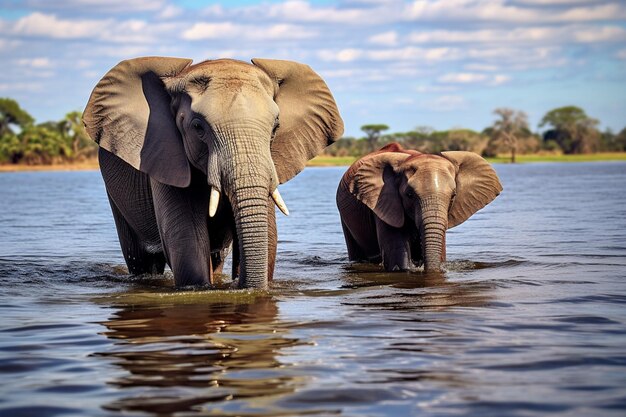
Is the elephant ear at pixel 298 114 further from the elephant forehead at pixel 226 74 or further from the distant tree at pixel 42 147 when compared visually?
the distant tree at pixel 42 147

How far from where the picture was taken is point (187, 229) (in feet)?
31.7

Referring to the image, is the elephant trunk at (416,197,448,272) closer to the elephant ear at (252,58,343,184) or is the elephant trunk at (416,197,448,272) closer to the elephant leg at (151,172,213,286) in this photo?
the elephant ear at (252,58,343,184)

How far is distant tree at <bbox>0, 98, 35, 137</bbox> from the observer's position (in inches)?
4043

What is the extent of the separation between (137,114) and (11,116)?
9740cm

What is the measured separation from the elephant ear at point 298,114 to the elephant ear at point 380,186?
2.35 meters

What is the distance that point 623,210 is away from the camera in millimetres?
23922

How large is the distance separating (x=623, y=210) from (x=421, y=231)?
513 inches

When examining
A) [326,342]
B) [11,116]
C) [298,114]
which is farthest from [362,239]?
[11,116]

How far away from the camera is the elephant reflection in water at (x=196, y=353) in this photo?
5777 mm

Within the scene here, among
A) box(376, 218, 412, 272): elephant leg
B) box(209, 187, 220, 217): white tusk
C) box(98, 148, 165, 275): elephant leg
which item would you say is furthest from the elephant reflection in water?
box(376, 218, 412, 272): elephant leg

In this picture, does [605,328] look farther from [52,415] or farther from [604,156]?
[604,156]

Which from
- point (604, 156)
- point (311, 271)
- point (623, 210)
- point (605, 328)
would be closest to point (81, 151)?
point (604, 156)

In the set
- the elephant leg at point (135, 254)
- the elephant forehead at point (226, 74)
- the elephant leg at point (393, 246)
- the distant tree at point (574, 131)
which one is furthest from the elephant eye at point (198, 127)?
the distant tree at point (574, 131)

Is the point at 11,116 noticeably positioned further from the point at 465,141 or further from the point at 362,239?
the point at 362,239
